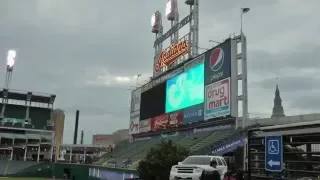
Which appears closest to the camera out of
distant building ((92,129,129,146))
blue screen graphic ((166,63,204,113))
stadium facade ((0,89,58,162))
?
blue screen graphic ((166,63,204,113))

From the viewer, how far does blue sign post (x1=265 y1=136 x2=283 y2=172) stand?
837 centimetres

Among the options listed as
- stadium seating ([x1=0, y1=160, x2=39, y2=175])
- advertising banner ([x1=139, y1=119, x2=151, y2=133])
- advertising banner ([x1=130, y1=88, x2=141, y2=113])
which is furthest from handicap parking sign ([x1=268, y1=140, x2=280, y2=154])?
stadium seating ([x1=0, y1=160, x2=39, y2=175])

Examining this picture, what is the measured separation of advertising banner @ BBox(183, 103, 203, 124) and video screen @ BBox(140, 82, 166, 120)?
19.2ft

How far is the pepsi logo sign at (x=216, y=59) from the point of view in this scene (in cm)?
3446

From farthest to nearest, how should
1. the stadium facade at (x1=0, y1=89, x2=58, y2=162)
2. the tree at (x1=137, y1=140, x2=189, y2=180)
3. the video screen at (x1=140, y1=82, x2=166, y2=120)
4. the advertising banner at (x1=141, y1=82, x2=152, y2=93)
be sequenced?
1. the stadium facade at (x1=0, y1=89, x2=58, y2=162)
2. the advertising banner at (x1=141, y1=82, x2=152, y2=93)
3. the video screen at (x1=140, y1=82, x2=166, y2=120)
4. the tree at (x1=137, y1=140, x2=189, y2=180)

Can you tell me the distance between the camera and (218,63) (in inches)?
1367

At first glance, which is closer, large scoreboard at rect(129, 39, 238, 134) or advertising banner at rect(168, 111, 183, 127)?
large scoreboard at rect(129, 39, 238, 134)

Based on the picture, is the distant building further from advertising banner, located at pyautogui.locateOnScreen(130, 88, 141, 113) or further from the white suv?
the white suv

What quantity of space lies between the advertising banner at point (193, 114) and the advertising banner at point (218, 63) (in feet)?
7.86

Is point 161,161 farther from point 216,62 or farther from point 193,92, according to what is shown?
point 193,92

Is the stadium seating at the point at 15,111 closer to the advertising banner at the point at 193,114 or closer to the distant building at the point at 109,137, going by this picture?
the distant building at the point at 109,137

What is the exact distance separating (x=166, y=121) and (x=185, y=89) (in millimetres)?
5157

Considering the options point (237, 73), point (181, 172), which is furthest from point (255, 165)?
point (237, 73)

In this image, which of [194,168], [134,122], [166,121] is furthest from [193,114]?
[194,168]
